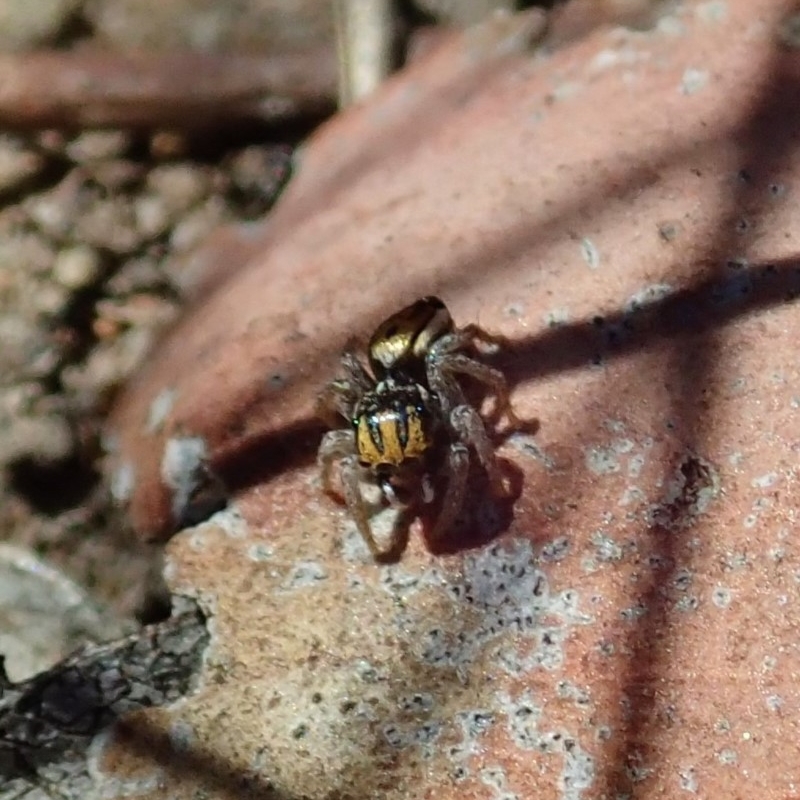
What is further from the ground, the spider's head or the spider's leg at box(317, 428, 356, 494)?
the spider's head

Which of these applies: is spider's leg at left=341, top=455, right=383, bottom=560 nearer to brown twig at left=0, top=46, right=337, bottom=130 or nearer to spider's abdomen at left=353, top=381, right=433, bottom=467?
spider's abdomen at left=353, top=381, right=433, bottom=467

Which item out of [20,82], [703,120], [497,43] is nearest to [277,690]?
[703,120]

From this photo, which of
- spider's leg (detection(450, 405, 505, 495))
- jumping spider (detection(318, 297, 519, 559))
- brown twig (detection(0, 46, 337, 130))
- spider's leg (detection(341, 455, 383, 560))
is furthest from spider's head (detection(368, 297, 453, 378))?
brown twig (detection(0, 46, 337, 130))

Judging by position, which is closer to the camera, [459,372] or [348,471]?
[348,471]

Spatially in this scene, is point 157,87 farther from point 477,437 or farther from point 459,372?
point 477,437

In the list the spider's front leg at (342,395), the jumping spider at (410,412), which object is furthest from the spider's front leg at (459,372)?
the spider's front leg at (342,395)

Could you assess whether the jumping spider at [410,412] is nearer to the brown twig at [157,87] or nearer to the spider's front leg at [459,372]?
the spider's front leg at [459,372]

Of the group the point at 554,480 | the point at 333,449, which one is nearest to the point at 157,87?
the point at 333,449
